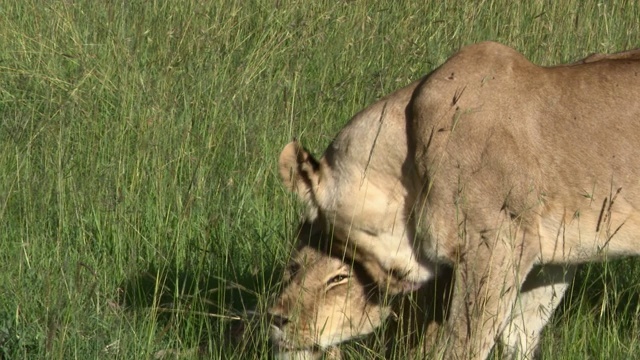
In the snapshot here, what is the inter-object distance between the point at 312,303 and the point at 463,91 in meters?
0.91

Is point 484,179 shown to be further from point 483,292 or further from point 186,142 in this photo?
point 186,142

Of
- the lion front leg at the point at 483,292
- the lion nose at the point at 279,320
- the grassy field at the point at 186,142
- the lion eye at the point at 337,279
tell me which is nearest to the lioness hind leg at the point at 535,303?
the grassy field at the point at 186,142

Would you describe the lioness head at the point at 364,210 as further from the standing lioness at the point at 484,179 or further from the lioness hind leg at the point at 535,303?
the lioness hind leg at the point at 535,303

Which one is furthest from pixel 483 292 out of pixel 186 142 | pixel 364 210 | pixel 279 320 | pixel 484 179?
pixel 186 142

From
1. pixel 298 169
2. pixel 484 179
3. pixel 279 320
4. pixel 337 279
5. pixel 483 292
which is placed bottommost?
pixel 279 320

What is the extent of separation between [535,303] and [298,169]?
3.34 feet

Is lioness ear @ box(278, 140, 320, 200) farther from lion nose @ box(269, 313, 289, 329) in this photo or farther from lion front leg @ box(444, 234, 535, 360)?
lion front leg @ box(444, 234, 535, 360)

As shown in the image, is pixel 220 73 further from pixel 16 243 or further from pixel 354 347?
pixel 354 347

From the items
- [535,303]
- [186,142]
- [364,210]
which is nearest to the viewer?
[364,210]

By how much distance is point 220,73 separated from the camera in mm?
6441

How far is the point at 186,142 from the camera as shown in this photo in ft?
18.3

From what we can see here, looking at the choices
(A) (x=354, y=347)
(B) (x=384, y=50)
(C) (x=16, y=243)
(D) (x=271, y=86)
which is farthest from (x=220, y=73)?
(A) (x=354, y=347)

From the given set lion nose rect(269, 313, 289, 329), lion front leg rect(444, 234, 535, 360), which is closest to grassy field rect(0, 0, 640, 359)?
lion nose rect(269, 313, 289, 329)

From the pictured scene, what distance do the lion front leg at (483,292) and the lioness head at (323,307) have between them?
1.15 feet
